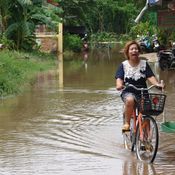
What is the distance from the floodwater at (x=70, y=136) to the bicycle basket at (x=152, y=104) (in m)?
0.73

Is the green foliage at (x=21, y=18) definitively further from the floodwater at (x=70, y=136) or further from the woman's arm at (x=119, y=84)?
the woman's arm at (x=119, y=84)

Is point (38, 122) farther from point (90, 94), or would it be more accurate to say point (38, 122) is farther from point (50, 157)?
point (90, 94)

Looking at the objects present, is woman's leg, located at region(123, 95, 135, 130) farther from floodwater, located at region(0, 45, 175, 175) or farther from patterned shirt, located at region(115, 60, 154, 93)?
floodwater, located at region(0, 45, 175, 175)

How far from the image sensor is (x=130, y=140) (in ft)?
28.5

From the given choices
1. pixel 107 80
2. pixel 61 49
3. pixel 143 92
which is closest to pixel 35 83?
pixel 107 80

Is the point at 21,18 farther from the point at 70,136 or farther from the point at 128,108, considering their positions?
the point at 128,108

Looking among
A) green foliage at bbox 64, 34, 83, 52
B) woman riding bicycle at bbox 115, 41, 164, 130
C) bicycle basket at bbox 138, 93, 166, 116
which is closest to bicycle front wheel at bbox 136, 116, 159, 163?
bicycle basket at bbox 138, 93, 166, 116

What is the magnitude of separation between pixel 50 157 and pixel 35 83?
10.9m

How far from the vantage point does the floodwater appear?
752 centimetres

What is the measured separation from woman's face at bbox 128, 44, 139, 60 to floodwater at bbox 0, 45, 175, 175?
1.48 meters

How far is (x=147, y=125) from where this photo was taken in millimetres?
7746

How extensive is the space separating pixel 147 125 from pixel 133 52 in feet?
3.99

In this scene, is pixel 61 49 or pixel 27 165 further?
pixel 61 49

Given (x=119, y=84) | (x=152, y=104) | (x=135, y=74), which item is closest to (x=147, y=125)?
(x=152, y=104)
